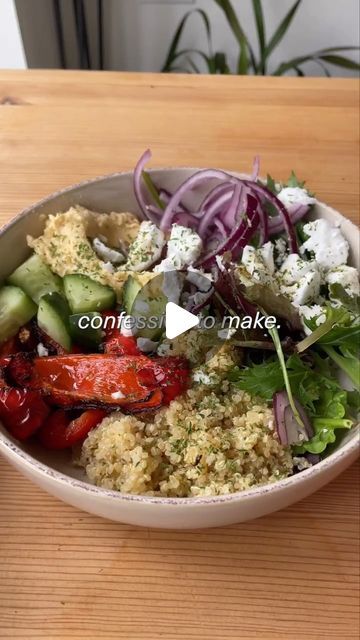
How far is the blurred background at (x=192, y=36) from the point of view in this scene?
2.80 metres

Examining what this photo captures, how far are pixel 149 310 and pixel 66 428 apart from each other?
0.26 metres

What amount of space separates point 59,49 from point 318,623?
268 cm

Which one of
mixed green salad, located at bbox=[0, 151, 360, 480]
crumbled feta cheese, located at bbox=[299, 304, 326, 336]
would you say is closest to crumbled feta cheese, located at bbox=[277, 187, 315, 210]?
mixed green salad, located at bbox=[0, 151, 360, 480]

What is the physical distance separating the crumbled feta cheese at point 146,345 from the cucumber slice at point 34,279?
239 mm

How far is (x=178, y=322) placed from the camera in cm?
119

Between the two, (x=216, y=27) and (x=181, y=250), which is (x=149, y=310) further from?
(x=216, y=27)

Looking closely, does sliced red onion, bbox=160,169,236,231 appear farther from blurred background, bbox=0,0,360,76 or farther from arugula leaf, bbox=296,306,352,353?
blurred background, bbox=0,0,360,76

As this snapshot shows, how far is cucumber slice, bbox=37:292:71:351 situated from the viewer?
121 cm

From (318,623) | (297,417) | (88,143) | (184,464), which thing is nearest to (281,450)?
(297,417)

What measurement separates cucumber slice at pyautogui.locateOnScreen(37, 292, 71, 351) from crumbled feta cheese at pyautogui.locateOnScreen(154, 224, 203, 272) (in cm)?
22

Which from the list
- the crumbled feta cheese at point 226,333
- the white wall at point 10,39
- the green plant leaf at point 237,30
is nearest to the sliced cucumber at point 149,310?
the crumbled feta cheese at point 226,333

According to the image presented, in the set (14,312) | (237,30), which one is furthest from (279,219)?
(237,30)

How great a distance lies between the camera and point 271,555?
1093 mm

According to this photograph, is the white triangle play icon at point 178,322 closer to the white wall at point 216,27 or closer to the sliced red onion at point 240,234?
the sliced red onion at point 240,234
